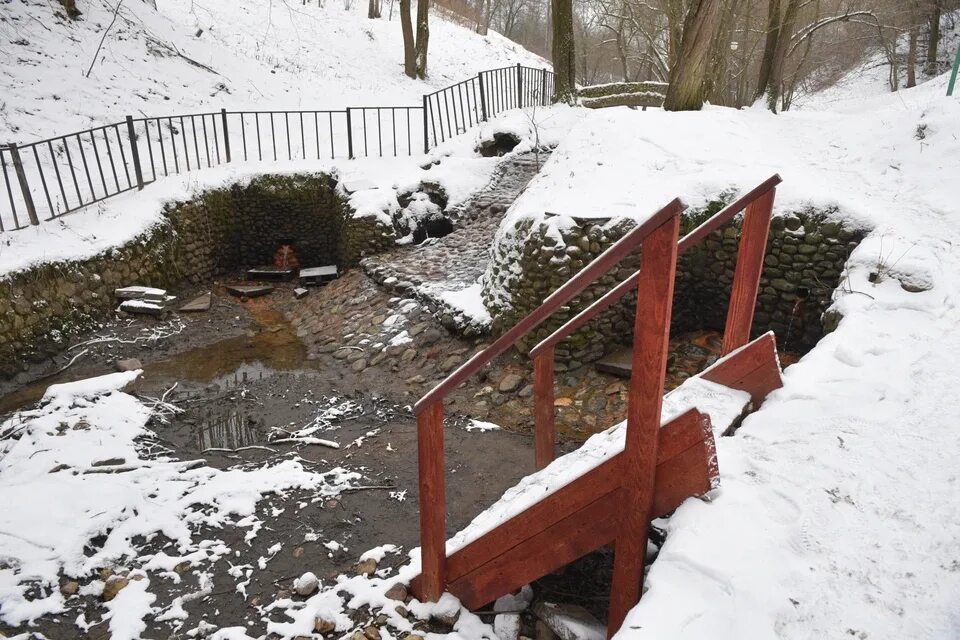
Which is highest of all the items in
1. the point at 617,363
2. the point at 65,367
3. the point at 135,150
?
the point at 135,150

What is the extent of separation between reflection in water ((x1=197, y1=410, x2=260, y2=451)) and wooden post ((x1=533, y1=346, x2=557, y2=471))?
313cm

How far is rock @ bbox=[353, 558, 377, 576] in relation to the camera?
364 centimetres

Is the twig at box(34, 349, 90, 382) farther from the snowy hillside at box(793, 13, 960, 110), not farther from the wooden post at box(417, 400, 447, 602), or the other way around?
the snowy hillside at box(793, 13, 960, 110)

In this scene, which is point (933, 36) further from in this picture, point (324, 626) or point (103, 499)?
point (103, 499)

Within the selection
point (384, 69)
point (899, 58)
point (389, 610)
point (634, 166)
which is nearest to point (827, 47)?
point (899, 58)

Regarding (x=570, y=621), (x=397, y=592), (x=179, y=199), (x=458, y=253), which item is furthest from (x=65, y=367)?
(x=570, y=621)

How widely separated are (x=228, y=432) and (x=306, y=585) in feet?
8.68

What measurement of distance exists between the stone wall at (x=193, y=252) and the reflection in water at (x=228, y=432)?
8.40 ft

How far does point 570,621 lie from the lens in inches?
101

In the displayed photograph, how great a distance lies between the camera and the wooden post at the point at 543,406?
146 inches

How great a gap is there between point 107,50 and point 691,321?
13.4 m

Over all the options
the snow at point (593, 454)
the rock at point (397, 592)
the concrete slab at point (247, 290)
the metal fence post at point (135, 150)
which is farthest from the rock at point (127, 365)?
the snow at point (593, 454)

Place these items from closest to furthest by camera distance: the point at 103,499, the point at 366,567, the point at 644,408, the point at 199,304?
the point at 644,408, the point at 366,567, the point at 103,499, the point at 199,304

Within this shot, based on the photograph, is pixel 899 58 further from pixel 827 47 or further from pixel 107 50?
pixel 107 50
